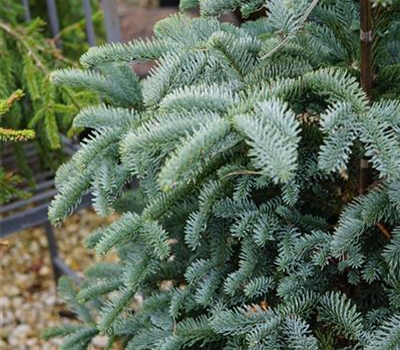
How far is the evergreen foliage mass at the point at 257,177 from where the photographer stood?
1075 mm

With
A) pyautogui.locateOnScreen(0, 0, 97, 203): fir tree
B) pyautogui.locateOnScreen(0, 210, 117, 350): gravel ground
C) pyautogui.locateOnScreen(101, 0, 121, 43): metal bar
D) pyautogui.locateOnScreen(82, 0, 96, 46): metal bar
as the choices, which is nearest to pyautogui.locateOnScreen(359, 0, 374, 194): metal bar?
Answer: pyautogui.locateOnScreen(0, 0, 97, 203): fir tree

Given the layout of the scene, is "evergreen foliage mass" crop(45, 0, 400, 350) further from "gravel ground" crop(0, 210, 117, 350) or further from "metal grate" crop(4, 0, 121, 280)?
"gravel ground" crop(0, 210, 117, 350)

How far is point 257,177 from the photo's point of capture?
124cm

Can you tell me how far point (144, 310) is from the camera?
1540 millimetres

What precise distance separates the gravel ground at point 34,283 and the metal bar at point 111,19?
108 cm

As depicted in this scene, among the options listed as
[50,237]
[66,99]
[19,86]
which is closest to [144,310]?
[66,99]

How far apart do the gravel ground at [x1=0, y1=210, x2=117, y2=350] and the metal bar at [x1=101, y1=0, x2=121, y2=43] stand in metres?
1.08

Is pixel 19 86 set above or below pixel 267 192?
below

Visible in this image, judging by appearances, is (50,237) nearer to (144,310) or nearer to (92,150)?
(144,310)

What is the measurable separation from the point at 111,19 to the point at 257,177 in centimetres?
128

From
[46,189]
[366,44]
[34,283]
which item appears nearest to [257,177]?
[366,44]

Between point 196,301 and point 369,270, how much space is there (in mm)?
370

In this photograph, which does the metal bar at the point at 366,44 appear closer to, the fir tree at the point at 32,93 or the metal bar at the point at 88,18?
the fir tree at the point at 32,93

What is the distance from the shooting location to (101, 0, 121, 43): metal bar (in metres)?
2.31
